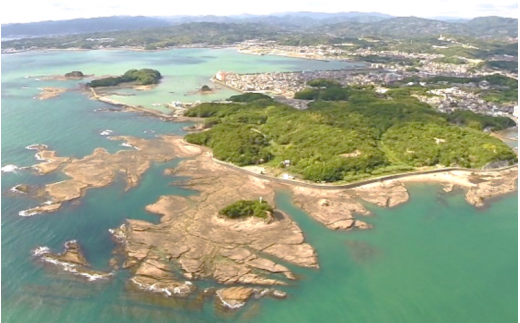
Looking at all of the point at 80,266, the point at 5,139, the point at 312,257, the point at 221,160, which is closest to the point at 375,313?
the point at 312,257

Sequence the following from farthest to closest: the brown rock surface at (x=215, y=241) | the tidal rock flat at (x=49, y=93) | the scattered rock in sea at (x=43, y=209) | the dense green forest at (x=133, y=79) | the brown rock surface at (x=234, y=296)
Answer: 1. the dense green forest at (x=133, y=79)
2. the tidal rock flat at (x=49, y=93)
3. the scattered rock in sea at (x=43, y=209)
4. the brown rock surface at (x=215, y=241)
5. the brown rock surface at (x=234, y=296)

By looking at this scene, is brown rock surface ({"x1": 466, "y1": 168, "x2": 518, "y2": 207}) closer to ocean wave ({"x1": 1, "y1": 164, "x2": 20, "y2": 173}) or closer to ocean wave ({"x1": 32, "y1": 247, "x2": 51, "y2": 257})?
ocean wave ({"x1": 32, "y1": 247, "x2": 51, "y2": 257})

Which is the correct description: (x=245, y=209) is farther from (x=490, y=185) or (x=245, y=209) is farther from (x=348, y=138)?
(x=490, y=185)

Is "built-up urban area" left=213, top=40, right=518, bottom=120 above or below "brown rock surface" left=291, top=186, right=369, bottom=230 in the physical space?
above

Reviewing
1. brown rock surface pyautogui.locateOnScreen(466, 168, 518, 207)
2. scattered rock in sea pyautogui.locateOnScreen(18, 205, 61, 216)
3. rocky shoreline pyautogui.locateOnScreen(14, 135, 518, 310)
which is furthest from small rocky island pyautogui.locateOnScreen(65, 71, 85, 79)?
brown rock surface pyautogui.locateOnScreen(466, 168, 518, 207)

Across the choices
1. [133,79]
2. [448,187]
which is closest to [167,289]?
[448,187]

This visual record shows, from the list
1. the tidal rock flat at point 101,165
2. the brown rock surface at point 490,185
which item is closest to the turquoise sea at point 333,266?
the brown rock surface at point 490,185

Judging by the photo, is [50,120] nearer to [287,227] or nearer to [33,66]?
[287,227]

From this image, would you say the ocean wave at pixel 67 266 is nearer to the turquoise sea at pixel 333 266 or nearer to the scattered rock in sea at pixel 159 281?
the turquoise sea at pixel 333 266
